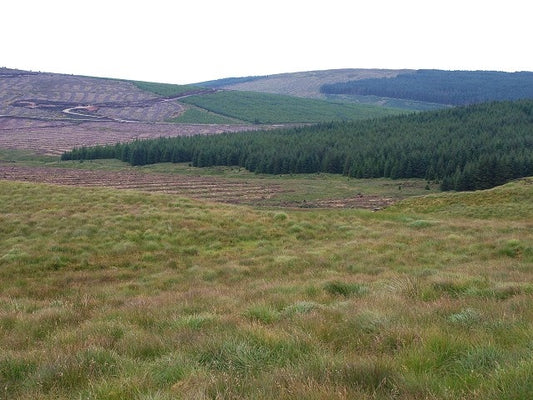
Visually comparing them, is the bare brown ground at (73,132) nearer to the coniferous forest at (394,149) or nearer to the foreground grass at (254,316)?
the coniferous forest at (394,149)

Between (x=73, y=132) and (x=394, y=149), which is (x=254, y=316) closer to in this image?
(x=394, y=149)

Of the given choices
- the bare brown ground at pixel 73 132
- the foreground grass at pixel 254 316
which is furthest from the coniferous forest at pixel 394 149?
the foreground grass at pixel 254 316

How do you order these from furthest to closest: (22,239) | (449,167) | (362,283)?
(449,167) < (22,239) < (362,283)

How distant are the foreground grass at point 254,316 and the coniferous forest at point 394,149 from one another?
2290 inches

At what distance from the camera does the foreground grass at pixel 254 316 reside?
4816 mm

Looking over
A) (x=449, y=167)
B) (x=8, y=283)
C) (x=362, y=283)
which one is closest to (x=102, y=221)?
(x=8, y=283)

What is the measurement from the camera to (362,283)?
1240cm

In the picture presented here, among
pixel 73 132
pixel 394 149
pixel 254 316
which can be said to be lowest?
pixel 254 316

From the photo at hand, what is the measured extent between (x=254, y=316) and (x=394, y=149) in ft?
308

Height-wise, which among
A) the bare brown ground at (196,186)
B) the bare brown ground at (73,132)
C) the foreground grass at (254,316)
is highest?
the bare brown ground at (73,132)

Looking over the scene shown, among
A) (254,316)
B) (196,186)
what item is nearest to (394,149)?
(196,186)

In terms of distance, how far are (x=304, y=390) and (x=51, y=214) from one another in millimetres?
25307

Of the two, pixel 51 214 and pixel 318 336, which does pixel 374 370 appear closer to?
pixel 318 336

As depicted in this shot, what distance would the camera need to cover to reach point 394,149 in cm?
9675
